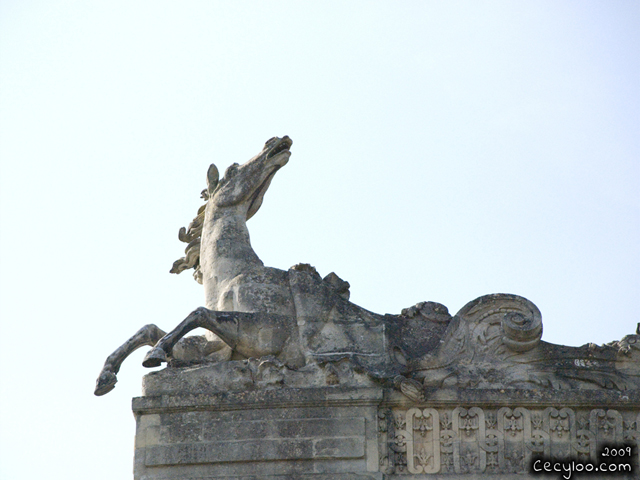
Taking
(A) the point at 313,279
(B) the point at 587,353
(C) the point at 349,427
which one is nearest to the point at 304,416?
(C) the point at 349,427

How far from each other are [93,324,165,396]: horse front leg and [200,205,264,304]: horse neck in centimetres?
86

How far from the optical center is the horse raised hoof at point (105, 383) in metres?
17.5

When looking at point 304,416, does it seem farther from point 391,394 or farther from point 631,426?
point 631,426

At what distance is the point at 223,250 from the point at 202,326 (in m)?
1.32

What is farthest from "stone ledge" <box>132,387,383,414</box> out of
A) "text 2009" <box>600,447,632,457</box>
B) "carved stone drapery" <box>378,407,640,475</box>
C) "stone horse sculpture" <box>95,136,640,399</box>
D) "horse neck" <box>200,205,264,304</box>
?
"text 2009" <box>600,447,632,457</box>

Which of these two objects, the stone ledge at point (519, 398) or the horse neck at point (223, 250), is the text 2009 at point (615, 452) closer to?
the stone ledge at point (519, 398)

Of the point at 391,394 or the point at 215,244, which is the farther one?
the point at 215,244

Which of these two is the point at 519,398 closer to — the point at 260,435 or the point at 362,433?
the point at 362,433

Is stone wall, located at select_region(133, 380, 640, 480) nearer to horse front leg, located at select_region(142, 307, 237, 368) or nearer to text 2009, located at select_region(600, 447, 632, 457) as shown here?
text 2009, located at select_region(600, 447, 632, 457)

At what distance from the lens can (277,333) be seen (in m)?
17.8

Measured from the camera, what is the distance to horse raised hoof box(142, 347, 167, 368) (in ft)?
56.4

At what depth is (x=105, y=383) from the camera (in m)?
17.5

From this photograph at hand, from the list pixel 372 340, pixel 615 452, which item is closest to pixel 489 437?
pixel 615 452

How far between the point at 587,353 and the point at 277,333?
377 cm
